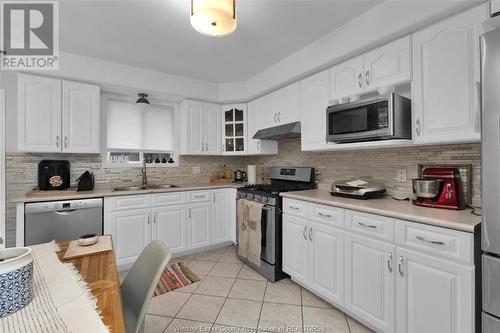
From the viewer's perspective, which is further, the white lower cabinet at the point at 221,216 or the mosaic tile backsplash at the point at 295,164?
the white lower cabinet at the point at 221,216

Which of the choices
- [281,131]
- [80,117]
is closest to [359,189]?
[281,131]

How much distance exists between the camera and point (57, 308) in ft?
2.38

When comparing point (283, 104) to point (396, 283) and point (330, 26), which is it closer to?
point (330, 26)

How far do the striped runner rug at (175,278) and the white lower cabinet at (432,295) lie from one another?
1.94 meters

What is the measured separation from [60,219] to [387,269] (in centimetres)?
298

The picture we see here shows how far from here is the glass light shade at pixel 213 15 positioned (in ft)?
4.17

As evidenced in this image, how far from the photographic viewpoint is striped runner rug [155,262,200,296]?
2.38 metres

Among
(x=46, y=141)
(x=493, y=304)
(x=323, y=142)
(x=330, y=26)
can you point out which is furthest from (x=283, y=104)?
(x=46, y=141)

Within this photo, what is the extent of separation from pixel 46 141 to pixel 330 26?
3163 millimetres

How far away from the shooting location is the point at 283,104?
9.89 ft

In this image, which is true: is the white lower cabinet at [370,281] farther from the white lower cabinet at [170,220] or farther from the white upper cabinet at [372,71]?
the white lower cabinet at [170,220]

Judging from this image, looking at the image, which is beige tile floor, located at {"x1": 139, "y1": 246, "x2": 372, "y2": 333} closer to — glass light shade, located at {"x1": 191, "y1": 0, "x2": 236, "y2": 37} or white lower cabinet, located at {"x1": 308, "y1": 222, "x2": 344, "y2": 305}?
white lower cabinet, located at {"x1": 308, "y1": 222, "x2": 344, "y2": 305}

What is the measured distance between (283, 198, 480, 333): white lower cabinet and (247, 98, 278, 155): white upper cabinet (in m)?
1.36

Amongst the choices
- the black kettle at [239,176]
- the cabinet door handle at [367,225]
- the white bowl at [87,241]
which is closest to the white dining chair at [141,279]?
the white bowl at [87,241]
